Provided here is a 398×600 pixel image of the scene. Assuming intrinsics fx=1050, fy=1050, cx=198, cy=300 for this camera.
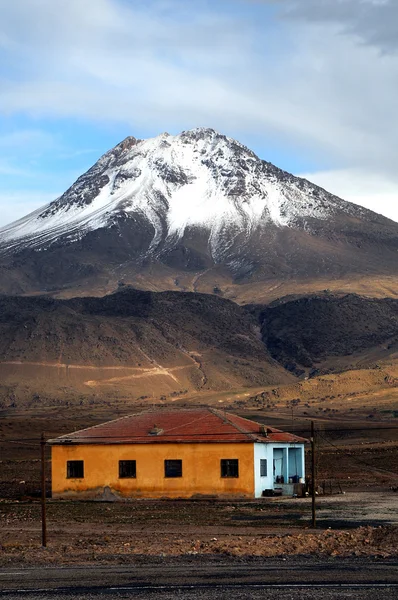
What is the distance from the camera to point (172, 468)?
1678 inches

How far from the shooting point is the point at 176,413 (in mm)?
46906

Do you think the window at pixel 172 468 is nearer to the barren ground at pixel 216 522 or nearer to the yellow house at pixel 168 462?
the yellow house at pixel 168 462

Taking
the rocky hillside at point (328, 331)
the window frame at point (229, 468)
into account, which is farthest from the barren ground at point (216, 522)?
the rocky hillside at point (328, 331)

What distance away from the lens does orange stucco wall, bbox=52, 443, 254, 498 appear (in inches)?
1660

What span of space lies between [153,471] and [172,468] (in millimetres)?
784

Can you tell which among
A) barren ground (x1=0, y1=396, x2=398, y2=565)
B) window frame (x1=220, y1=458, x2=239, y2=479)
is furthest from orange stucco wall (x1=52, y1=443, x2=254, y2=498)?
barren ground (x1=0, y1=396, x2=398, y2=565)

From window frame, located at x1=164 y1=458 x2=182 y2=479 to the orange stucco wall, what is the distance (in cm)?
13

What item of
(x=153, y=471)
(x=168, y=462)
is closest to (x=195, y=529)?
(x=168, y=462)

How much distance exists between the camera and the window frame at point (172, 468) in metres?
42.5

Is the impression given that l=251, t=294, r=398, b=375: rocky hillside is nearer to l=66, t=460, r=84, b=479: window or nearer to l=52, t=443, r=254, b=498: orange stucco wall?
l=52, t=443, r=254, b=498: orange stucco wall

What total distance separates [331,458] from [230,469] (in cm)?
1941

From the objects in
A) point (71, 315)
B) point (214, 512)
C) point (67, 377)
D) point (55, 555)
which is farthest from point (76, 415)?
point (55, 555)

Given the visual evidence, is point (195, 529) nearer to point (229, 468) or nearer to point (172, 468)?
point (229, 468)

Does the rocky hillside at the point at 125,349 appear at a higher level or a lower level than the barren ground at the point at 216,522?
higher
